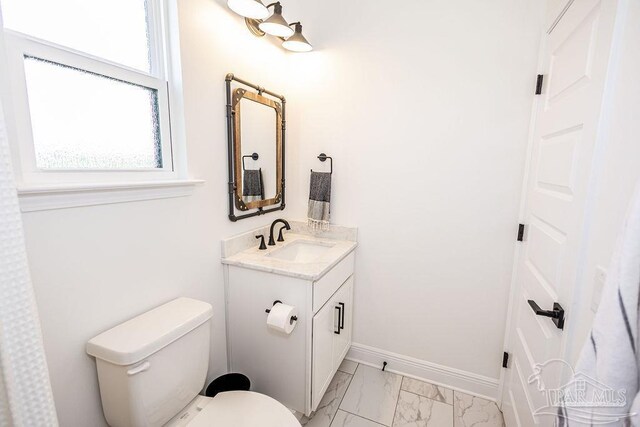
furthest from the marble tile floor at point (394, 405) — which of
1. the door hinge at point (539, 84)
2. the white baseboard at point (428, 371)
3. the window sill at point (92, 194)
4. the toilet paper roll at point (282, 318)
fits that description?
the door hinge at point (539, 84)

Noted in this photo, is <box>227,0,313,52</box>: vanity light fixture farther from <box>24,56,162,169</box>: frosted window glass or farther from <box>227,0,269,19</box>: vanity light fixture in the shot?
<box>24,56,162,169</box>: frosted window glass

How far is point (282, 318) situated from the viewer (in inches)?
54.9

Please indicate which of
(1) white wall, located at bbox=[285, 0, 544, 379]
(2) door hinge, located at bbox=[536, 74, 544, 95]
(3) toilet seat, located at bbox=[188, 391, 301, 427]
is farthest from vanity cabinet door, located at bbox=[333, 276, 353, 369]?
(2) door hinge, located at bbox=[536, 74, 544, 95]

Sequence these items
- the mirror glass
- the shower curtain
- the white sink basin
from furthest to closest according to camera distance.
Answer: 1. the white sink basin
2. the mirror glass
3. the shower curtain

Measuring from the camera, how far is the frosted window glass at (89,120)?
0.91 meters

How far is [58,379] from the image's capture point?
0.96 metres

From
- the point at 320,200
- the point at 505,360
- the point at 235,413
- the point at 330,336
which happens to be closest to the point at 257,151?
the point at 320,200

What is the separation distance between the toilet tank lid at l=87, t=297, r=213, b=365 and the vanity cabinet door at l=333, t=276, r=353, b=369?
0.84 meters

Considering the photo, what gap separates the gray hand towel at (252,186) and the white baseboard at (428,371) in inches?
52.1

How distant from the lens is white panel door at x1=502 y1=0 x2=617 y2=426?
888 mm

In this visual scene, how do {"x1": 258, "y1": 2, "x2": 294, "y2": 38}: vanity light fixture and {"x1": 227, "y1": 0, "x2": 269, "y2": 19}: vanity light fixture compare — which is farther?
{"x1": 258, "y1": 2, "x2": 294, "y2": 38}: vanity light fixture

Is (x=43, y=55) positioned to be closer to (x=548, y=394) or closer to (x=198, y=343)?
(x=198, y=343)

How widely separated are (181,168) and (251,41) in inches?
36.3

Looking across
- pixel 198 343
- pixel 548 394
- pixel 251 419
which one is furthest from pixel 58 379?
pixel 548 394
